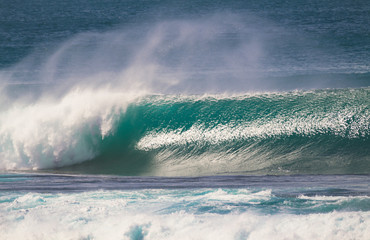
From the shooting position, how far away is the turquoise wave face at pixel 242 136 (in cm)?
1234

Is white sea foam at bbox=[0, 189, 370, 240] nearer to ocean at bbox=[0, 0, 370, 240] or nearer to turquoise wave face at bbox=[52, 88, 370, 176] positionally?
ocean at bbox=[0, 0, 370, 240]

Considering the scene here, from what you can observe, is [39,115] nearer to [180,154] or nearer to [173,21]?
[180,154]

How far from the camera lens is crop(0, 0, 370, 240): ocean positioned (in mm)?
7941

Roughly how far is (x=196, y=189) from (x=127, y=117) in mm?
5411

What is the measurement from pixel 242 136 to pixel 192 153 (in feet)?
4.15

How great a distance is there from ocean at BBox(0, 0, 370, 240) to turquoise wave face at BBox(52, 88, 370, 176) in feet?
0.12

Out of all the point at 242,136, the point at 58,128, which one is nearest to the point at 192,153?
the point at 242,136

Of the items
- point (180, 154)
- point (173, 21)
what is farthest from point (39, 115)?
point (173, 21)

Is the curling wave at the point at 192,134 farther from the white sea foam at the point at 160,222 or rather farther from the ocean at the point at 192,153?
the white sea foam at the point at 160,222

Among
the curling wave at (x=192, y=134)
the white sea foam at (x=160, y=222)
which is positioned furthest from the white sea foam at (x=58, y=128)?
the white sea foam at (x=160, y=222)

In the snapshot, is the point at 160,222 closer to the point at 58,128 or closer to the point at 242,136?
the point at 242,136

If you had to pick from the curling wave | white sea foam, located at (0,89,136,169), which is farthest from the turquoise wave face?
white sea foam, located at (0,89,136,169)

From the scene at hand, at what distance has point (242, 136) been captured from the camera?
13594 millimetres

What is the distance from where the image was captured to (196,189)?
10.0 m
